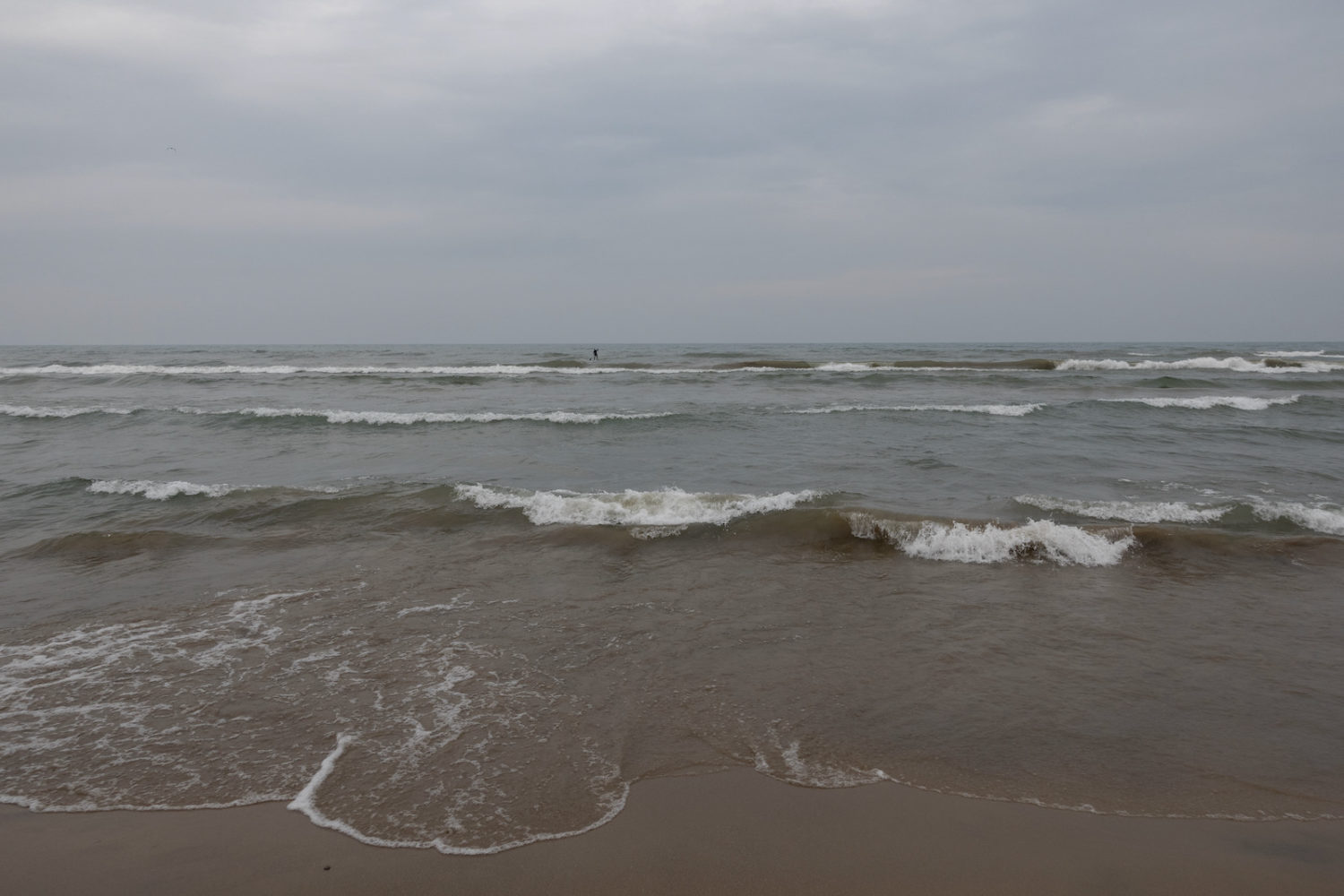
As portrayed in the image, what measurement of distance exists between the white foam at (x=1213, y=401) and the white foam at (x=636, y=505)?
16.5 meters

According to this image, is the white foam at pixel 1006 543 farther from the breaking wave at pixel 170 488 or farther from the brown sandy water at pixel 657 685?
the breaking wave at pixel 170 488

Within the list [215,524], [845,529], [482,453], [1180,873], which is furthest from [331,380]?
[1180,873]

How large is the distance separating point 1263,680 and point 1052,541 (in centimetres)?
274

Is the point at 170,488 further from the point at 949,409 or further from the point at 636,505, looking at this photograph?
the point at 949,409

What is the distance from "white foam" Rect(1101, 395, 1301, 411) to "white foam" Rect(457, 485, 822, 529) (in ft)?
54.3

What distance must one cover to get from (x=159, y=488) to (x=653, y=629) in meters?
8.15

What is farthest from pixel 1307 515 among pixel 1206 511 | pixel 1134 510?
pixel 1134 510

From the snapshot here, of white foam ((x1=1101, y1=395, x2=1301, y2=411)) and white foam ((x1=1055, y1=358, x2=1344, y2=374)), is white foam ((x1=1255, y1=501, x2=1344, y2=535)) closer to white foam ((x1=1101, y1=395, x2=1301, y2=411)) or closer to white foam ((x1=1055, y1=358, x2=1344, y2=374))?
white foam ((x1=1101, y1=395, x2=1301, y2=411))

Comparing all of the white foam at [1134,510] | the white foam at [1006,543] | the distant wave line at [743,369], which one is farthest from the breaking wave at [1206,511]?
the distant wave line at [743,369]

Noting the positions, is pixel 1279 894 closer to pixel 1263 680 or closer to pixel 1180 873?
pixel 1180 873

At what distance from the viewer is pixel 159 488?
9.89m

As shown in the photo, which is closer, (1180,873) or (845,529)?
(1180,873)

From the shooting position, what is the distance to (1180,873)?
2.93 metres

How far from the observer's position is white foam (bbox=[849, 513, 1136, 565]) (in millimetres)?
7047
